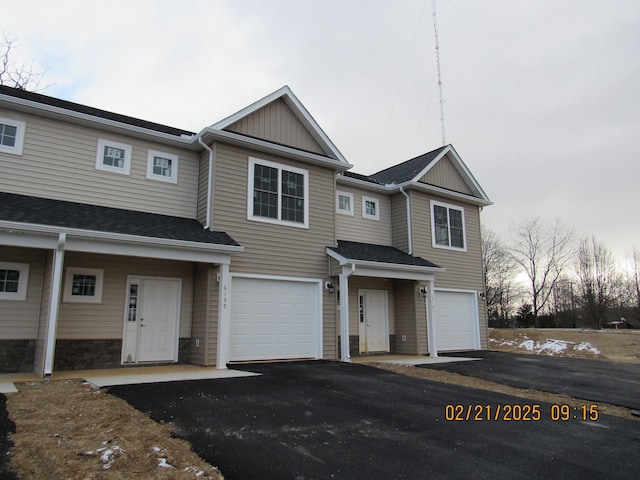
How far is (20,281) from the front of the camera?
8734 millimetres

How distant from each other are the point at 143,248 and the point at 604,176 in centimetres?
2138

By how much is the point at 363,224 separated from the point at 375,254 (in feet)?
5.96

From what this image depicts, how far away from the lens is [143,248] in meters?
8.82

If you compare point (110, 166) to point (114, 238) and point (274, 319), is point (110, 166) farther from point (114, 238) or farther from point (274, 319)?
point (274, 319)

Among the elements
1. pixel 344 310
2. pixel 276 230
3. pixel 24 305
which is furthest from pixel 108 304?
pixel 344 310

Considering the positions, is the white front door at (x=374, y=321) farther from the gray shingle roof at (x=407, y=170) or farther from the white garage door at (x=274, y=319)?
the gray shingle roof at (x=407, y=170)

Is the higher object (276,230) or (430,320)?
(276,230)

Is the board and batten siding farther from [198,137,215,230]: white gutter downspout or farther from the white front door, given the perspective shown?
the white front door

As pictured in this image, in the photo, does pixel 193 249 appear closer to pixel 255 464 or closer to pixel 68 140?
pixel 68 140

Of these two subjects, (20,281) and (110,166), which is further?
(110,166)

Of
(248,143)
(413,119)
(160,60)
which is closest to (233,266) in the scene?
(248,143)

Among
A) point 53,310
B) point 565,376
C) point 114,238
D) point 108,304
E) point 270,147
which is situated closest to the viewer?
point 53,310

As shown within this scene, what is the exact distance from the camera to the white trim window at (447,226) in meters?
15.4

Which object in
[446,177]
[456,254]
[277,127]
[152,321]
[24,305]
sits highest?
[277,127]
